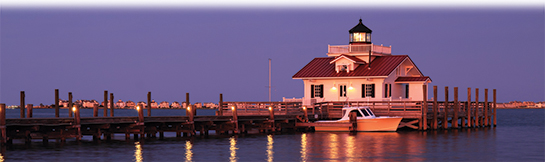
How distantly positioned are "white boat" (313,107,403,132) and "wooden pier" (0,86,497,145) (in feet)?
4.08

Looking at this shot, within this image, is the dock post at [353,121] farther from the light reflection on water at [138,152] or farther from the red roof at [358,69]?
the light reflection on water at [138,152]

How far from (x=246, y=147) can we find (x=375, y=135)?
11.2 m

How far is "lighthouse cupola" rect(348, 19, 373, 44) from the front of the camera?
55500 mm

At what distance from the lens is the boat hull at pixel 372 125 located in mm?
45875

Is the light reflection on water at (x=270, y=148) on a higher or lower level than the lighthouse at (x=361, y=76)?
lower

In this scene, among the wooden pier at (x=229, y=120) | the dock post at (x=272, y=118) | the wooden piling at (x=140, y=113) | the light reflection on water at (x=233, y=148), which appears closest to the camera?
the light reflection on water at (x=233, y=148)

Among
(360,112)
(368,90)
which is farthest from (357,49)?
(360,112)

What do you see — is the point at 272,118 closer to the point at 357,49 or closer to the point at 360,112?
the point at 360,112

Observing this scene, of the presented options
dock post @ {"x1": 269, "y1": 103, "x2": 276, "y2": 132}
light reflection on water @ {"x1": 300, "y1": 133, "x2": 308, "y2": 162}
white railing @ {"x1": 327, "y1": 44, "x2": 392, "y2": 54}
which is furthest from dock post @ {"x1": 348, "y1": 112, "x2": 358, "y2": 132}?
white railing @ {"x1": 327, "y1": 44, "x2": 392, "y2": 54}

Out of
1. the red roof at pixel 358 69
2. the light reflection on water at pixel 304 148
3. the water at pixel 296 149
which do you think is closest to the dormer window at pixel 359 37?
the red roof at pixel 358 69

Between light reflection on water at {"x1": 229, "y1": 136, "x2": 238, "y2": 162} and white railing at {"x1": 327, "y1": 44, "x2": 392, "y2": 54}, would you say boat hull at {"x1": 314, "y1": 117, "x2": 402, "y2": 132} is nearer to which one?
light reflection on water at {"x1": 229, "y1": 136, "x2": 238, "y2": 162}

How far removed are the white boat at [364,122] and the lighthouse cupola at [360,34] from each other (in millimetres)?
10324

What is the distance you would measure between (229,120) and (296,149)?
954 cm

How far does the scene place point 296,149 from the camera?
3519 centimetres
